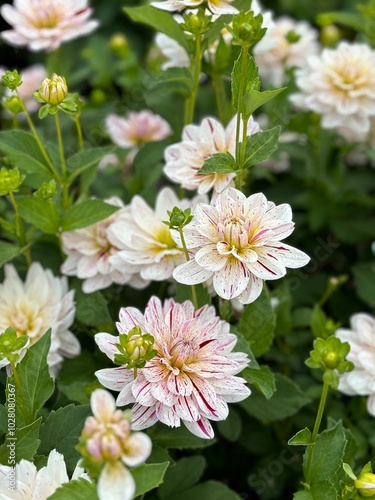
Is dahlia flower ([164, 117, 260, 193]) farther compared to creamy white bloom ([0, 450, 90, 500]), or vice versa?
dahlia flower ([164, 117, 260, 193])

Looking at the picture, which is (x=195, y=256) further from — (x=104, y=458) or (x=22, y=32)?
(x=22, y=32)

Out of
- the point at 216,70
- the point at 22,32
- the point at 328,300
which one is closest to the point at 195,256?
the point at 216,70

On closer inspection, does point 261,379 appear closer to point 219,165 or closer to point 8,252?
point 219,165

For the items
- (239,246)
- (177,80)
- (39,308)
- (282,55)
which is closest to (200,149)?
(177,80)

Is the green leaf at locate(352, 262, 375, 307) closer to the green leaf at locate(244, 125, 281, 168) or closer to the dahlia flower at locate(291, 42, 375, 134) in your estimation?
the dahlia flower at locate(291, 42, 375, 134)

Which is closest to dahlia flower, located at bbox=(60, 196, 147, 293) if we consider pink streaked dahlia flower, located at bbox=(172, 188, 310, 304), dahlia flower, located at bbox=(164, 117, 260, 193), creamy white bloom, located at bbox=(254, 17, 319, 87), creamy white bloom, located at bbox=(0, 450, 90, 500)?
dahlia flower, located at bbox=(164, 117, 260, 193)

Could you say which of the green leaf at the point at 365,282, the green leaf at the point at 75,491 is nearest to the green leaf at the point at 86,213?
the green leaf at the point at 75,491

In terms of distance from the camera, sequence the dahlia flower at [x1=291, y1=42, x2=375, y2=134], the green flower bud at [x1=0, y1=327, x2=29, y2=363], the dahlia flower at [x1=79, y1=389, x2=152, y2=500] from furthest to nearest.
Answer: the dahlia flower at [x1=291, y1=42, x2=375, y2=134]
the green flower bud at [x1=0, y1=327, x2=29, y2=363]
the dahlia flower at [x1=79, y1=389, x2=152, y2=500]
